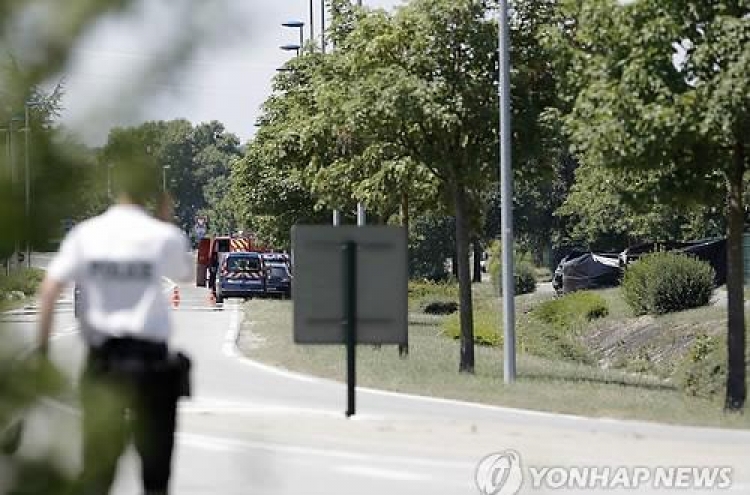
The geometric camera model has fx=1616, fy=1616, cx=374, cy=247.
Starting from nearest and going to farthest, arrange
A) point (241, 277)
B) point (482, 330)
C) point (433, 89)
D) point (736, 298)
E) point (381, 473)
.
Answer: point (381, 473)
point (736, 298)
point (433, 89)
point (482, 330)
point (241, 277)

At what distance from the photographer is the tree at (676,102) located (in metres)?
17.2

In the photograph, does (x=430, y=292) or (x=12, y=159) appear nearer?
(x=12, y=159)

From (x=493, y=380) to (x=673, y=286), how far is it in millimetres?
17641

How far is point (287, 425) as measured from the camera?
1439 centimetres

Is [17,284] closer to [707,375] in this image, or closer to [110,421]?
[110,421]

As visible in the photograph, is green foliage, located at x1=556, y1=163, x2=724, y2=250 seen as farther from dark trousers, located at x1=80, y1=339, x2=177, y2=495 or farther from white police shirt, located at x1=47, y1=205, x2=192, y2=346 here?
dark trousers, located at x1=80, y1=339, x2=177, y2=495

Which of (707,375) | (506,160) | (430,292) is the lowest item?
(707,375)

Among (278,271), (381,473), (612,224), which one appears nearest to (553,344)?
(278,271)

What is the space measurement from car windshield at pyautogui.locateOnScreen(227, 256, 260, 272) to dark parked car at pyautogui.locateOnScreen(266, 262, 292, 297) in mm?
625

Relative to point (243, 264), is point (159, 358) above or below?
above

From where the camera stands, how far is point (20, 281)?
7.04 ft

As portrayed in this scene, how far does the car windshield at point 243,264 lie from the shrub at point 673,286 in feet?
60.4

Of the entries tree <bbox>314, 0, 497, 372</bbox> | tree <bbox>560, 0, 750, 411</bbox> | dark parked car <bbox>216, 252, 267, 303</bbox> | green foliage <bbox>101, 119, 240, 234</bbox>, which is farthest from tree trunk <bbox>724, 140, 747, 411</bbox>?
dark parked car <bbox>216, 252, 267, 303</bbox>

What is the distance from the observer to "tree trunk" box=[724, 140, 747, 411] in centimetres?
1822
